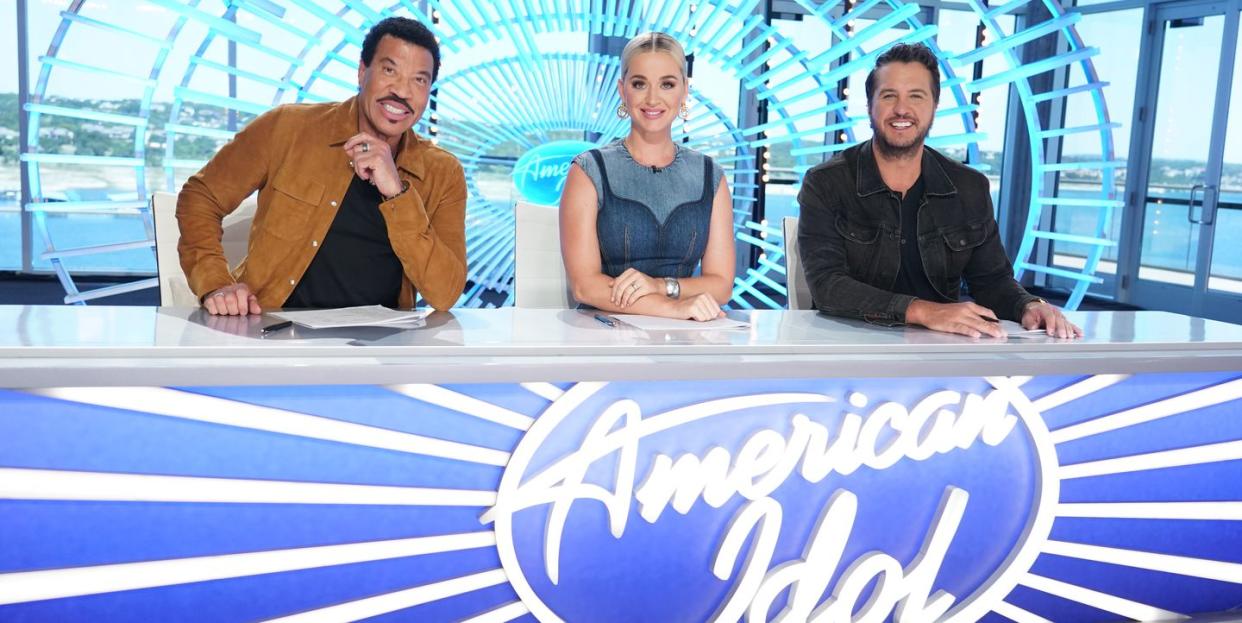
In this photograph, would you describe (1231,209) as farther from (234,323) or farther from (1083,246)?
(234,323)

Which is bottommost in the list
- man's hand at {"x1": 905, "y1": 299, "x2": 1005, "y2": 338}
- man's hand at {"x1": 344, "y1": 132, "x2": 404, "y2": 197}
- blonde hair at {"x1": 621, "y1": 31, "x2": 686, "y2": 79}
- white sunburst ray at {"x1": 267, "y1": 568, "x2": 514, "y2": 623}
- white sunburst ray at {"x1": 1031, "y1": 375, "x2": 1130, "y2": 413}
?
white sunburst ray at {"x1": 267, "y1": 568, "x2": 514, "y2": 623}

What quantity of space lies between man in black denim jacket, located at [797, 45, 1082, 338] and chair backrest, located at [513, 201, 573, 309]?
0.71 metres

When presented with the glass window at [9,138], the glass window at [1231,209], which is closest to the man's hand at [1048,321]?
the glass window at [1231,209]

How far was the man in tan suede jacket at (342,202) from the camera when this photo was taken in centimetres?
222

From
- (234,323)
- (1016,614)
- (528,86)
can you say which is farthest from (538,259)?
(528,86)

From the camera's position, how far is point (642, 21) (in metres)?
4.38

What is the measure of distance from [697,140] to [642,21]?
62cm

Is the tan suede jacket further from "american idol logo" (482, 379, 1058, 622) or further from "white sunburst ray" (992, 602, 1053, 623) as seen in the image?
"white sunburst ray" (992, 602, 1053, 623)

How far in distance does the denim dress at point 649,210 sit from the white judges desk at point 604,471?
1.48ft

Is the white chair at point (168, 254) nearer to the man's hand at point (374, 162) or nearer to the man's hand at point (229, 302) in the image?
the man's hand at point (374, 162)

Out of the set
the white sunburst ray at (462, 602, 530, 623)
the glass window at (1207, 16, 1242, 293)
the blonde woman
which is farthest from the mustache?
the glass window at (1207, 16, 1242, 293)

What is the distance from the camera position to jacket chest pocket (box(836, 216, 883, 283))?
238cm

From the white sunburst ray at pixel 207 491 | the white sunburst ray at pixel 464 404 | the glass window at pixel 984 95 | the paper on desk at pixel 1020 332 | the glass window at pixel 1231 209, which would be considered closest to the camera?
the white sunburst ray at pixel 207 491

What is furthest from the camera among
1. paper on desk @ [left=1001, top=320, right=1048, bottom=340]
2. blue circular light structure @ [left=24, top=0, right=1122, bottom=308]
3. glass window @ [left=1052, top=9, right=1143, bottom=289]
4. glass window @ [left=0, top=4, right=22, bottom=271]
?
glass window @ [left=1052, top=9, right=1143, bottom=289]
